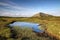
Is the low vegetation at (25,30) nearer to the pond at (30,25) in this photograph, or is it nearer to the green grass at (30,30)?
the green grass at (30,30)

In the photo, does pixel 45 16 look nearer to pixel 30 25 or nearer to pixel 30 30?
pixel 30 25

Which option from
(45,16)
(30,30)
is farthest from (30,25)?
(45,16)

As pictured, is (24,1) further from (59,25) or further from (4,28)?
(59,25)

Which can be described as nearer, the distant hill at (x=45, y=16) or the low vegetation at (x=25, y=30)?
the low vegetation at (x=25, y=30)

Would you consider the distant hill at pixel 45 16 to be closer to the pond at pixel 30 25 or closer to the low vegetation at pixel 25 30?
the low vegetation at pixel 25 30

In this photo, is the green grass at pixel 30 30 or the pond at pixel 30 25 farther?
the pond at pixel 30 25

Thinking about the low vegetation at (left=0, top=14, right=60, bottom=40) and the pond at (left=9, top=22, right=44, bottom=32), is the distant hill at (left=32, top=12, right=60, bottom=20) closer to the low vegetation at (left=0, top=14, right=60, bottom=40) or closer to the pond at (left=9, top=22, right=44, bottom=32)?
the low vegetation at (left=0, top=14, right=60, bottom=40)

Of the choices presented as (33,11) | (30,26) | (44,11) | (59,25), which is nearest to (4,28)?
(30,26)

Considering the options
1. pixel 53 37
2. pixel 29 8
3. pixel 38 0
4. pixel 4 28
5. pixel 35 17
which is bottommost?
pixel 53 37

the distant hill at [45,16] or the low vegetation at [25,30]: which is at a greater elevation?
the distant hill at [45,16]

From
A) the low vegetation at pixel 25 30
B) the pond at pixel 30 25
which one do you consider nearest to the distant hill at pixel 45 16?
the low vegetation at pixel 25 30

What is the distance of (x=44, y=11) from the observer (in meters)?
4.18

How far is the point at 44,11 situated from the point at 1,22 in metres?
1.50

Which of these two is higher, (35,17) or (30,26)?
(35,17)
